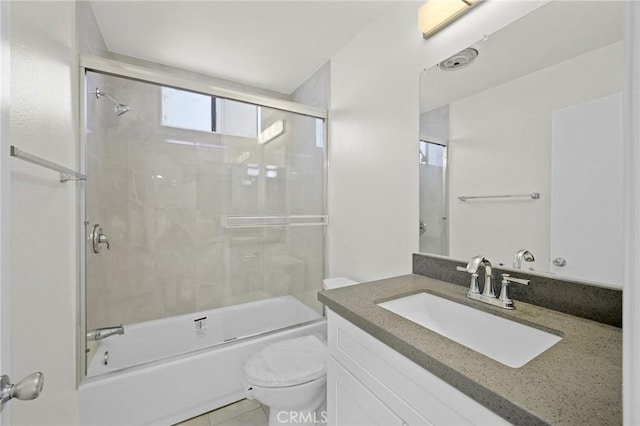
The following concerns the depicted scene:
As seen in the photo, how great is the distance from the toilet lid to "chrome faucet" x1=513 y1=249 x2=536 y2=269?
3.40ft

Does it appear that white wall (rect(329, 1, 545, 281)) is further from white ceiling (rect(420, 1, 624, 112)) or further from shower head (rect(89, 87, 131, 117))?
shower head (rect(89, 87, 131, 117))

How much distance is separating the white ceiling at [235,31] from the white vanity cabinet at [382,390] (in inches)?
72.2

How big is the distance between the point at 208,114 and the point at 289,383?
1.92 meters

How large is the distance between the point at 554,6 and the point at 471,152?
0.55m

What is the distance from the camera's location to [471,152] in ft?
4.02

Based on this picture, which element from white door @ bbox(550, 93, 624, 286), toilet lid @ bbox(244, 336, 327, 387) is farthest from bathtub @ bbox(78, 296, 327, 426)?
white door @ bbox(550, 93, 624, 286)

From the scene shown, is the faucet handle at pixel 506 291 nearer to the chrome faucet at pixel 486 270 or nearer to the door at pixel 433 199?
the chrome faucet at pixel 486 270

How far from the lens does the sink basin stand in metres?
0.82

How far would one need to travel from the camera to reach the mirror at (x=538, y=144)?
84cm

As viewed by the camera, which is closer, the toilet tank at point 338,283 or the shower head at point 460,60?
the shower head at point 460,60

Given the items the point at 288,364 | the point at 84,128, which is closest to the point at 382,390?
the point at 288,364

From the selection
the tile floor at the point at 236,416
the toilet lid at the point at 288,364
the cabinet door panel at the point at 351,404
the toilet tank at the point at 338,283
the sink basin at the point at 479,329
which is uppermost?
the sink basin at the point at 479,329

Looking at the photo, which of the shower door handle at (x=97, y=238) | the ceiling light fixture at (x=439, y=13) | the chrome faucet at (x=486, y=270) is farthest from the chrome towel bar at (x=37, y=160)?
the ceiling light fixture at (x=439, y=13)

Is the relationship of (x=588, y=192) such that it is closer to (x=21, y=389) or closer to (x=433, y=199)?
(x=433, y=199)
